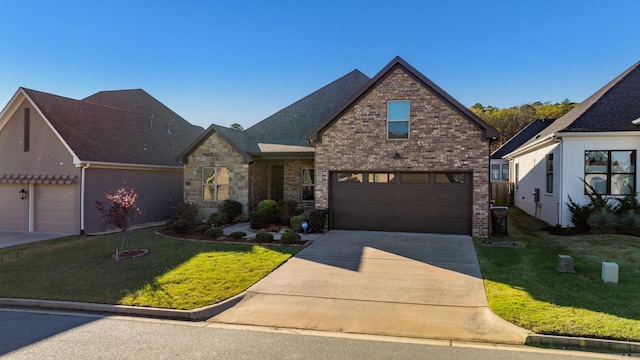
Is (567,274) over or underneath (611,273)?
underneath

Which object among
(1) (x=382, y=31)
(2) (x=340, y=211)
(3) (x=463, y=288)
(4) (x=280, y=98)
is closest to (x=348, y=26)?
(1) (x=382, y=31)

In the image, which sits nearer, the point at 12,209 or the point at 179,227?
the point at 179,227

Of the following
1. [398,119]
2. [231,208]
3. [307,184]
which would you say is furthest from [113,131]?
[398,119]

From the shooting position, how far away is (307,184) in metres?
19.0

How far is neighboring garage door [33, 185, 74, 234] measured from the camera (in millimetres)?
15798

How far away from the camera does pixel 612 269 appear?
7.89 meters

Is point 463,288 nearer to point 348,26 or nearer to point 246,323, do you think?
point 246,323

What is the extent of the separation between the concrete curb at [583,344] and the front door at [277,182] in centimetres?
1565

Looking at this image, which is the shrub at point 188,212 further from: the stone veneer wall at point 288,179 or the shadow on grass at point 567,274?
the shadow on grass at point 567,274

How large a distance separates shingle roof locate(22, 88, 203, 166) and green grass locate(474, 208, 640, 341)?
605 inches

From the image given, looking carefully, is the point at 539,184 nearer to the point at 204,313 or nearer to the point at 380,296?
the point at 380,296

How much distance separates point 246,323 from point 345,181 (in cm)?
967

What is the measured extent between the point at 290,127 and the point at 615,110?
14.4 m

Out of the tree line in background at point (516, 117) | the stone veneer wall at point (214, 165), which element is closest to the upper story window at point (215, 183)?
the stone veneer wall at point (214, 165)
